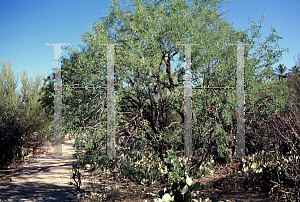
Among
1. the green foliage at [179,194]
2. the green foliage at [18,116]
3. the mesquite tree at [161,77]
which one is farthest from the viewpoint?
the green foliage at [18,116]

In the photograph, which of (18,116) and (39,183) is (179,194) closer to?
(39,183)

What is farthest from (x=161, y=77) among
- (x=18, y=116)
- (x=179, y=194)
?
(x=18, y=116)

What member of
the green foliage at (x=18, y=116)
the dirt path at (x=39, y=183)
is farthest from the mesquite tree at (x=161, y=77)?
the green foliage at (x=18, y=116)

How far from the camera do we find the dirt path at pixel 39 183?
476 centimetres

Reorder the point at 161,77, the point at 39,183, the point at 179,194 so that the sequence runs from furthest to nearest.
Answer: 1. the point at 161,77
2. the point at 39,183
3. the point at 179,194

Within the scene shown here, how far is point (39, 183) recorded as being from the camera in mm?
5840

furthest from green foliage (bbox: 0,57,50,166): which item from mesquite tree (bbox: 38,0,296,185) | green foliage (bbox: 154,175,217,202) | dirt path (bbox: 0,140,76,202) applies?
green foliage (bbox: 154,175,217,202)

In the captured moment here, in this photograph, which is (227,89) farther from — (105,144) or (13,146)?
(13,146)

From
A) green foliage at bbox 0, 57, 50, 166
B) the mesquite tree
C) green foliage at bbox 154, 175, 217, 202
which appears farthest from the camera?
green foliage at bbox 0, 57, 50, 166

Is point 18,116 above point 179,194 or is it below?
above

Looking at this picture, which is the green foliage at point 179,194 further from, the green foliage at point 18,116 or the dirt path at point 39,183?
the green foliage at point 18,116

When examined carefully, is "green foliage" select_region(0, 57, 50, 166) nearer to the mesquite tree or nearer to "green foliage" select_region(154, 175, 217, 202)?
the mesquite tree

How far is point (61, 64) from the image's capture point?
19.1 feet

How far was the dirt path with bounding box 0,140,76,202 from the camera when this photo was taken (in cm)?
476
